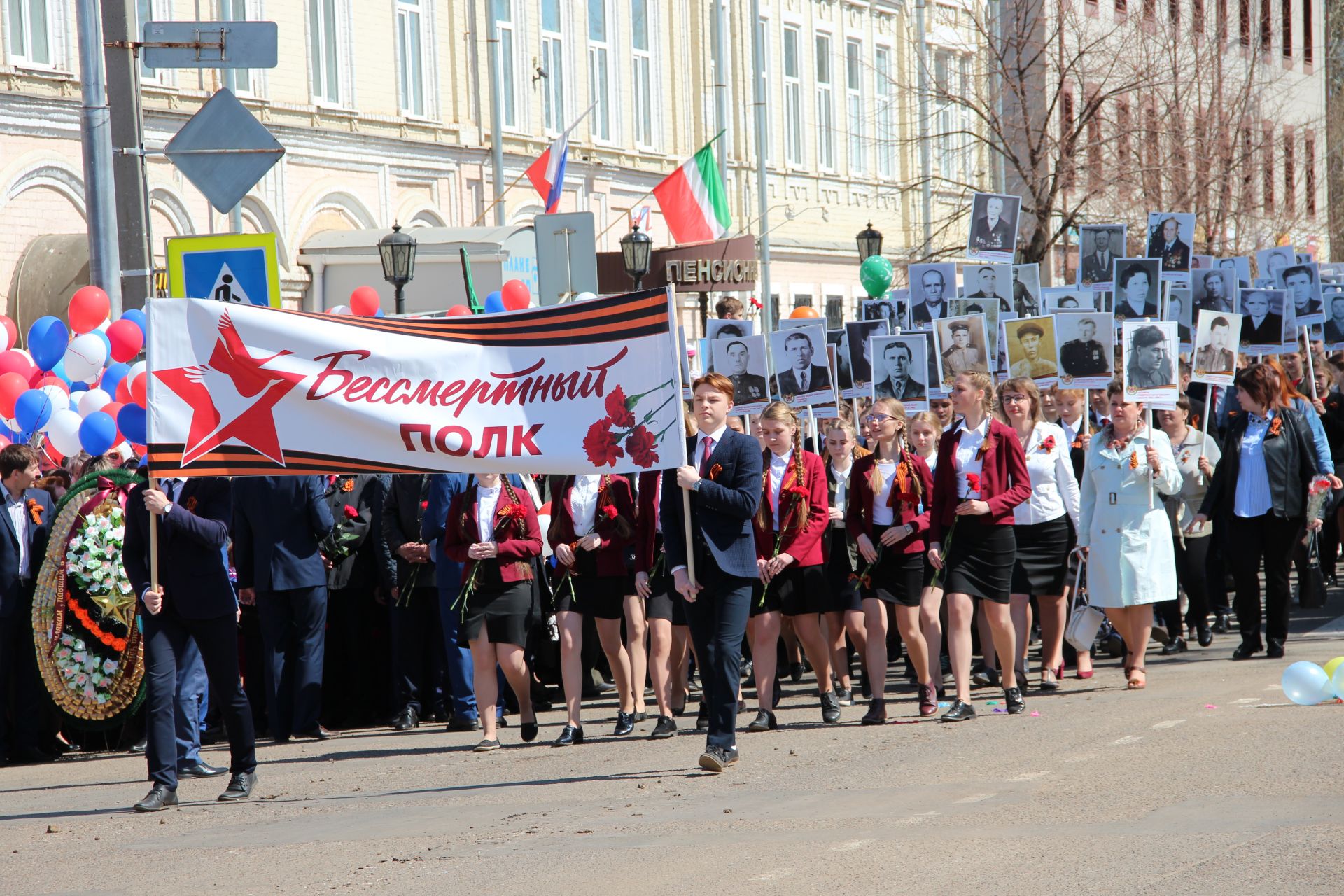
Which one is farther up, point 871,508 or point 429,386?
point 429,386

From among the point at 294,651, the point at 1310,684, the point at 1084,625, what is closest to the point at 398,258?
the point at 294,651

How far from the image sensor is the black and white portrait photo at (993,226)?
722 inches

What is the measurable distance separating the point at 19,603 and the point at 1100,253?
39.1ft

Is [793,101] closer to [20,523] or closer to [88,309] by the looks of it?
[88,309]

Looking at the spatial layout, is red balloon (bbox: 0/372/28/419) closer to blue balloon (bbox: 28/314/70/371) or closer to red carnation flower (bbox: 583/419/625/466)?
blue balloon (bbox: 28/314/70/371)

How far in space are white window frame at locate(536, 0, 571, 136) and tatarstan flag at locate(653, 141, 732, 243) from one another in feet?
20.4

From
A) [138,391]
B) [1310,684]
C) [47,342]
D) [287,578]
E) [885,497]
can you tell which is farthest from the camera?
[47,342]

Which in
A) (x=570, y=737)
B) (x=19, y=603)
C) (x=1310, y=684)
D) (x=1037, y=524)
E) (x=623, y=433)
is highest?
(x=623, y=433)

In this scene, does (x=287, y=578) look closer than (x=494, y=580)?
No

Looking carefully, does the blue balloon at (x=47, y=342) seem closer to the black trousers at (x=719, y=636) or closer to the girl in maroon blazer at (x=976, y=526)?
the black trousers at (x=719, y=636)

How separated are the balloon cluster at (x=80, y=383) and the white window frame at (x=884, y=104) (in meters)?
28.5

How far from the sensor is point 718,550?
30.2 feet

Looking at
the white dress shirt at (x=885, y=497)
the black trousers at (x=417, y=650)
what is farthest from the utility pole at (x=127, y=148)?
the white dress shirt at (x=885, y=497)

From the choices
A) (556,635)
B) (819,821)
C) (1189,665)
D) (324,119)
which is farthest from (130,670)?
(324,119)
